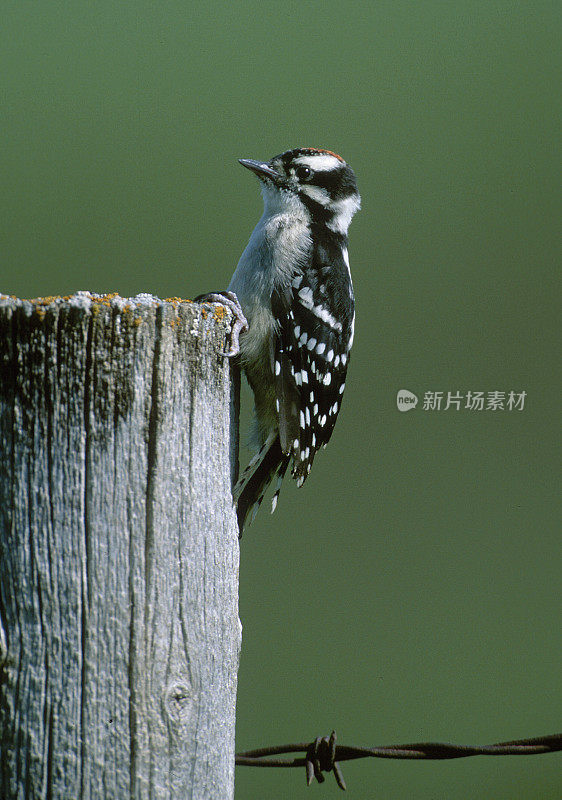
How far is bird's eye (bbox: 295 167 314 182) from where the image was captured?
3.02 metres

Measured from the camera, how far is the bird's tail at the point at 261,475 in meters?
2.30

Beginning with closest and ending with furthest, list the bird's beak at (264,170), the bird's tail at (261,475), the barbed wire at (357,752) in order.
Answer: the barbed wire at (357,752) < the bird's tail at (261,475) < the bird's beak at (264,170)

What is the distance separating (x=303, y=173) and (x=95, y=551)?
2.17m

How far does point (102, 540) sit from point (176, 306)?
0.40 meters

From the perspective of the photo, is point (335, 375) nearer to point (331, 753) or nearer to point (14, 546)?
point (331, 753)

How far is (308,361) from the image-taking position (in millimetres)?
2578

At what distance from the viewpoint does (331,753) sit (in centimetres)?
175

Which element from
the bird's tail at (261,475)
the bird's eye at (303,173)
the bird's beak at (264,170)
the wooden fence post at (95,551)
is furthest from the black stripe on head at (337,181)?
the wooden fence post at (95,551)

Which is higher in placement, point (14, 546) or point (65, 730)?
point (14, 546)

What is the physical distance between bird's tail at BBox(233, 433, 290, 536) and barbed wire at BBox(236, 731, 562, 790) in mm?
629

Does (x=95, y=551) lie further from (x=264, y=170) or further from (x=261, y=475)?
(x=264, y=170)

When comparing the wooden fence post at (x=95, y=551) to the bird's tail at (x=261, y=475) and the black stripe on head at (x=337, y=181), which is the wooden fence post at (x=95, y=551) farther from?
the black stripe on head at (x=337, y=181)

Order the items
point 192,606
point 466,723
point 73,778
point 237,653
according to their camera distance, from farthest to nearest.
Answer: point 466,723, point 237,653, point 192,606, point 73,778

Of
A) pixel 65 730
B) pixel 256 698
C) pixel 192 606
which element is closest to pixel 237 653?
pixel 192 606
